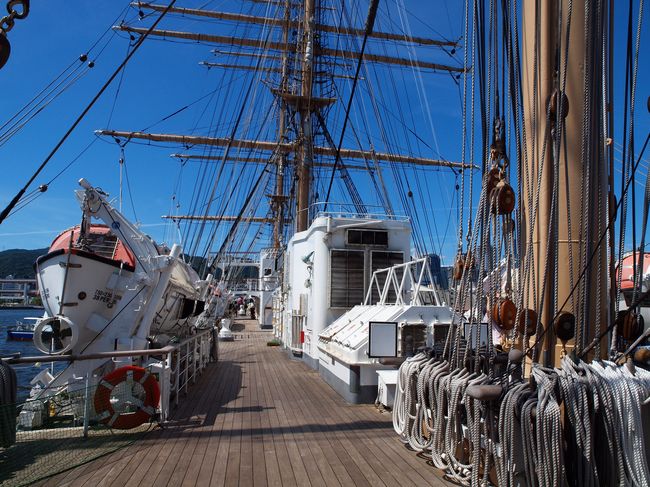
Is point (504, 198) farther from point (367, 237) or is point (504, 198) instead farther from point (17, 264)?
point (17, 264)

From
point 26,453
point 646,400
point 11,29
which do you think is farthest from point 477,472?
point 11,29

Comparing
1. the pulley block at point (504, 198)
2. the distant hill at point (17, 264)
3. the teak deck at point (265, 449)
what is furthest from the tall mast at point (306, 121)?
the distant hill at point (17, 264)

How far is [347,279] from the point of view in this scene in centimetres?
1182

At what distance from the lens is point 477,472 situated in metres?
4.00

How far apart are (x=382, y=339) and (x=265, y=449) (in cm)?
281

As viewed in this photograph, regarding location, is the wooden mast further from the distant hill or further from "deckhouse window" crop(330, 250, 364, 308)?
the distant hill

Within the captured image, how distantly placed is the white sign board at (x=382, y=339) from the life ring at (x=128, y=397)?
314 cm

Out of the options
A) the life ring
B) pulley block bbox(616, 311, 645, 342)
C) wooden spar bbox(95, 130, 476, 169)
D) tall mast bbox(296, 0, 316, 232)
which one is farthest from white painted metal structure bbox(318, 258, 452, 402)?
wooden spar bbox(95, 130, 476, 169)

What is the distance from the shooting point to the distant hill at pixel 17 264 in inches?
5576

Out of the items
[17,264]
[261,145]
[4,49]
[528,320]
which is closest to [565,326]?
[528,320]

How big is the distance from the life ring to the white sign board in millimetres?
3137

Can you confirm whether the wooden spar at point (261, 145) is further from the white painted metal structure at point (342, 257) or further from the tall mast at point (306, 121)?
the white painted metal structure at point (342, 257)

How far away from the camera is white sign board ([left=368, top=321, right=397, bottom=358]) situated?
7.61 m

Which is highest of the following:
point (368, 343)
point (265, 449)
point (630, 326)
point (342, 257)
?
point (342, 257)
